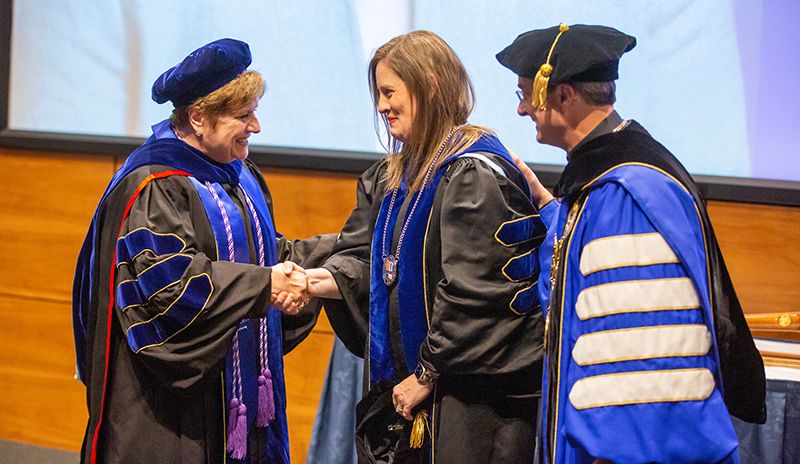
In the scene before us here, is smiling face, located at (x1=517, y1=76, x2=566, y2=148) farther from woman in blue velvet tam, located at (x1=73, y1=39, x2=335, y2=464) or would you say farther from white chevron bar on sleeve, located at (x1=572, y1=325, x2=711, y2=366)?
woman in blue velvet tam, located at (x1=73, y1=39, x2=335, y2=464)

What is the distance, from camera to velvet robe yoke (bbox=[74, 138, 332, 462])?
1.78m

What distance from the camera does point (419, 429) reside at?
1778mm

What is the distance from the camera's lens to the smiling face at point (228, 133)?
6.41ft

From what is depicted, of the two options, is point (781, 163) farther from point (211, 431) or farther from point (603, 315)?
point (211, 431)

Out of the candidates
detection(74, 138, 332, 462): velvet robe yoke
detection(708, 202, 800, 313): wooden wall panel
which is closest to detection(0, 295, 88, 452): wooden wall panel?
detection(74, 138, 332, 462): velvet robe yoke

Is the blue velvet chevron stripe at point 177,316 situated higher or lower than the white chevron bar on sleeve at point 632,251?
lower

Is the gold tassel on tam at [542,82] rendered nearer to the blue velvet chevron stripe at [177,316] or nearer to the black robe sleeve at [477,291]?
the black robe sleeve at [477,291]

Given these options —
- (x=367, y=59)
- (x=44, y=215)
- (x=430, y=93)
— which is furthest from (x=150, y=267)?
(x=44, y=215)

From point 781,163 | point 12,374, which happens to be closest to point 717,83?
point 781,163

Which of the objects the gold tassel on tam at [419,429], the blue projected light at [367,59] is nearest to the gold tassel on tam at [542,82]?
the gold tassel on tam at [419,429]

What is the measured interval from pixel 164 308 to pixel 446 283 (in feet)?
2.50

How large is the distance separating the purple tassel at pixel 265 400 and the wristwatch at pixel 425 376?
573 mm

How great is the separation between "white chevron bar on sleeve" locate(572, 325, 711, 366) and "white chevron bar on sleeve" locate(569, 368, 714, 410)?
0.11 feet

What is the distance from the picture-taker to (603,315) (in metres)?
1.26
